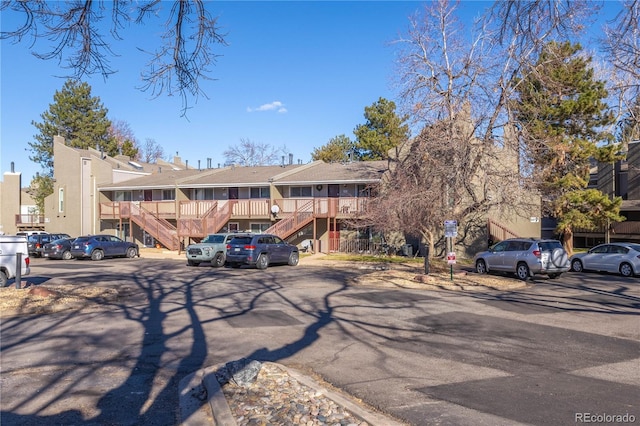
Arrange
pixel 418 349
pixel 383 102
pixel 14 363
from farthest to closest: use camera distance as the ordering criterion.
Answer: pixel 383 102 < pixel 418 349 < pixel 14 363

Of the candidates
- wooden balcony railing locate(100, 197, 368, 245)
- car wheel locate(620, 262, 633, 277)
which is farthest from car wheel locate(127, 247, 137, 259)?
car wheel locate(620, 262, 633, 277)

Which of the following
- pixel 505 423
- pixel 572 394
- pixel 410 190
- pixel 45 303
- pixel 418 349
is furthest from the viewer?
pixel 410 190

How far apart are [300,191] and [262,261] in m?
14.1

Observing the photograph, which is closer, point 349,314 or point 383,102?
point 349,314

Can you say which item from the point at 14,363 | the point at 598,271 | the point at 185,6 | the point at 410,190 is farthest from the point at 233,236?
the point at 185,6

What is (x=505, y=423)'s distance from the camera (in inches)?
213

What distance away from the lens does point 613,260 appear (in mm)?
22969

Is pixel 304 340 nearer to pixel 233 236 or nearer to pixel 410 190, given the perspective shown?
pixel 410 190

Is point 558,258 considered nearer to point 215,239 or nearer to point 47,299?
point 215,239

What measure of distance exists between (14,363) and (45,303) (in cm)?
517

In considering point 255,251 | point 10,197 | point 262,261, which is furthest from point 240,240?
point 10,197

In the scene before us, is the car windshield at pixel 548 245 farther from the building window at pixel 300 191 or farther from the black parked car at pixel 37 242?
the black parked car at pixel 37 242
